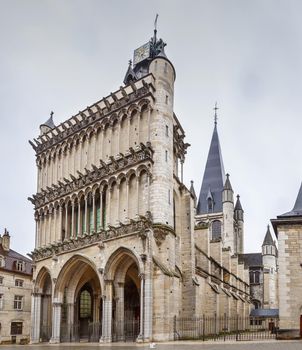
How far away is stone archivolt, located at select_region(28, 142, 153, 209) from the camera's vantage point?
107 feet

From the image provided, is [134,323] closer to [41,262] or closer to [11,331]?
[41,262]

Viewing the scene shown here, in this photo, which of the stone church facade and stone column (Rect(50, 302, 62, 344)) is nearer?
the stone church facade

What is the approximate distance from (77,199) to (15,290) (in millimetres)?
15628

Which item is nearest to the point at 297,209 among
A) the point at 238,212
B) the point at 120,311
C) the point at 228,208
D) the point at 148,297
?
the point at 148,297

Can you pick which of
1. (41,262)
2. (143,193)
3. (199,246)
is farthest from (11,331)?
(143,193)

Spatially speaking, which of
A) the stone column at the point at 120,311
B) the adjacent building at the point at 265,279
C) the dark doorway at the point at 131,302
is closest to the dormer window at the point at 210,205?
the adjacent building at the point at 265,279

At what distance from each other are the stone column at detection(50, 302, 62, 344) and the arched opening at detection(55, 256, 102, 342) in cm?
43

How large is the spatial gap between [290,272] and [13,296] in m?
30.9

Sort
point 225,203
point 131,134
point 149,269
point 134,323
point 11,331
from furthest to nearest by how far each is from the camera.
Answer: point 225,203 < point 11,331 < point 131,134 < point 134,323 < point 149,269

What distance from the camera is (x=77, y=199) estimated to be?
121ft

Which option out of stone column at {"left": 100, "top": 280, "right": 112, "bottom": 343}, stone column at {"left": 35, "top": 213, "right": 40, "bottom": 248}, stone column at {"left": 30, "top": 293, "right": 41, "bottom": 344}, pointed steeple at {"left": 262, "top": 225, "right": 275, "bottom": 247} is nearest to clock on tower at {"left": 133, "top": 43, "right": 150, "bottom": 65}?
stone column at {"left": 35, "top": 213, "right": 40, "bottom": 248}

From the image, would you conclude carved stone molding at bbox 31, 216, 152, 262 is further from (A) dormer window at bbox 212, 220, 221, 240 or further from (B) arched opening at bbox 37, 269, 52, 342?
(A) dormer window at bbox 212, 220, 221, 240

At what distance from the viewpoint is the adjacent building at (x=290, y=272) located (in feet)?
77.7

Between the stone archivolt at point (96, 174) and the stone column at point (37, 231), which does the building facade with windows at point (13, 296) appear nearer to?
the stone column at point (37, 231)
